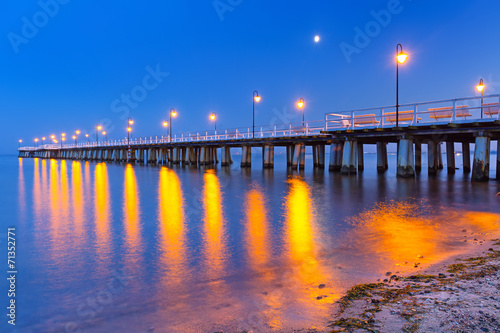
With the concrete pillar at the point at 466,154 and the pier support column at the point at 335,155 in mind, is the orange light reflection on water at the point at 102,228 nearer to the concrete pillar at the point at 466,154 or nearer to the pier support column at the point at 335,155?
the pier support column at the point at 335,155

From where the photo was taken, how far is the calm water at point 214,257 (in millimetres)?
4082

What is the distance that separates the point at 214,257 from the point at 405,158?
791 inches

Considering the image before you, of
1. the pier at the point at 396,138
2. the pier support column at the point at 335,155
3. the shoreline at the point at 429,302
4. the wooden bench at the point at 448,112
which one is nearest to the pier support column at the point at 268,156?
the pier at the point at 396,138

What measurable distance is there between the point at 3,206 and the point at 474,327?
1701 cm

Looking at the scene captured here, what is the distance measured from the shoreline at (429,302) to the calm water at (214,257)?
1.08ft

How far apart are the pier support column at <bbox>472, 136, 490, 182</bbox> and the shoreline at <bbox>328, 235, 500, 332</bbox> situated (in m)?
16.6

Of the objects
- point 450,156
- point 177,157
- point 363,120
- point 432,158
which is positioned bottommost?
point 177,157

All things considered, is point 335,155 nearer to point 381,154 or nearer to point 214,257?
point 381,154

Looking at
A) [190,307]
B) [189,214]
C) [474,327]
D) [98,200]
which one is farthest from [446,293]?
[98,200]

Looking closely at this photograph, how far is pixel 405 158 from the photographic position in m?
22.8

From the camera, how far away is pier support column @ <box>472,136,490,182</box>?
18.9m

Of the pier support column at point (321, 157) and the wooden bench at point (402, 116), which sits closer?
the wooden bench at point (402, 116)

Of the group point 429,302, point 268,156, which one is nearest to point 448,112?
point 268,156

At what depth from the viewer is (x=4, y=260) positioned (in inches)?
259
